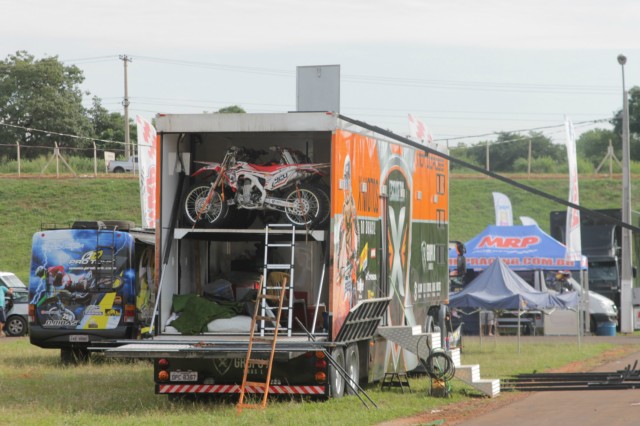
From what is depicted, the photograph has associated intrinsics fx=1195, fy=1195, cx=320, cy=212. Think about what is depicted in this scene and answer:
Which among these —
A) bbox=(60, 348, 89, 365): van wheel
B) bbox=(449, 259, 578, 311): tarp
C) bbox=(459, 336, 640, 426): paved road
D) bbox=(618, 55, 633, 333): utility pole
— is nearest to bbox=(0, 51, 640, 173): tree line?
bbox=(618, 55, 633, 333): utility pole

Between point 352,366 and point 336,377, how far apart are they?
562 mm

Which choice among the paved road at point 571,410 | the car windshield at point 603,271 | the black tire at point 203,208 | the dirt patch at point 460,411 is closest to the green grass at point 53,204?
the car windshield at point 603,271

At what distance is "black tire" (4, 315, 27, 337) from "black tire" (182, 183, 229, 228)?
17402 millimetres

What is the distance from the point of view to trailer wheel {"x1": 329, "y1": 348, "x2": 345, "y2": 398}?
1456cm

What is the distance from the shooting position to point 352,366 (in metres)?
15.4

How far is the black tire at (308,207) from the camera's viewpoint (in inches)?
596

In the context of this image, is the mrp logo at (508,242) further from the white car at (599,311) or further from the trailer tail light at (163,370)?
the trailer tail light at (163,370)

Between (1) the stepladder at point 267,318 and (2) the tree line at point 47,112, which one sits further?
(2) the tree line at point 47,112

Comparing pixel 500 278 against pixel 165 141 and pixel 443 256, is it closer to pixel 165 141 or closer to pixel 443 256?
pixel 443 256

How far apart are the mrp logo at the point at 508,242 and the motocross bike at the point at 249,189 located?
20.5 m

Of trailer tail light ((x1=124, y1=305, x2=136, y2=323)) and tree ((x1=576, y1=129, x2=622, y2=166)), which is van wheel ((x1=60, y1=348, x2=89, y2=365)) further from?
tree ((x1=576, y1=129, x2=622, y2=166))

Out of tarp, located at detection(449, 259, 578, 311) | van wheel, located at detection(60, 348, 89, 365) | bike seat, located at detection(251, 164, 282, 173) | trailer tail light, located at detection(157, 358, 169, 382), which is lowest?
van wheel, located at detection(60, 348, 89, 365)

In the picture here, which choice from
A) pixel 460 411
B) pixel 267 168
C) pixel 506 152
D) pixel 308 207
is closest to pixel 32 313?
pixel 267 168

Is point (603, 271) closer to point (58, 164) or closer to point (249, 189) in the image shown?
point (249, 189)
